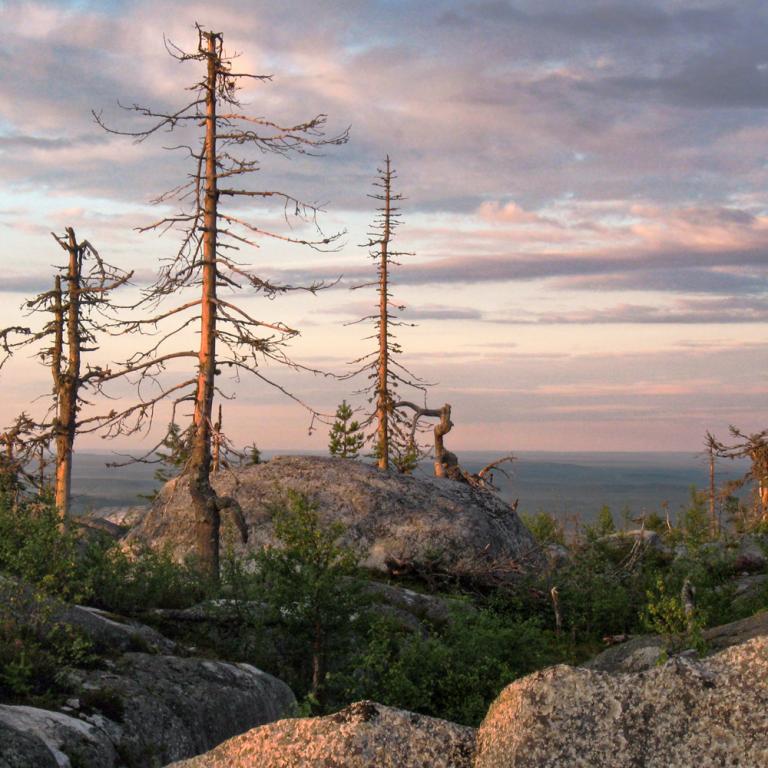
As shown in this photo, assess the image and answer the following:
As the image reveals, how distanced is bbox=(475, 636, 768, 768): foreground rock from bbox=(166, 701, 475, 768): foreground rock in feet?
0.65

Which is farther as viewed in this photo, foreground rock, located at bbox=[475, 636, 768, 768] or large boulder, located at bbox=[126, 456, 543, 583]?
large boulder, located at bbox=[126, 456, 543, 583]

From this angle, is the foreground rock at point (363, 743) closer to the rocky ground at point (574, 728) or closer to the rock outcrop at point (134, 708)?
the rocky ground at point (574, 728)

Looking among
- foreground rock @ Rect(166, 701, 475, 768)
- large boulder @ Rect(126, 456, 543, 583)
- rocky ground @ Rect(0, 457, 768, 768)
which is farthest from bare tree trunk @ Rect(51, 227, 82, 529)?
foreground rock @ Rect(166, 701, 475, 768)

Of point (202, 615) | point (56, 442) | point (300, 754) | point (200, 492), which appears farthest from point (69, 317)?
point (300, 754)

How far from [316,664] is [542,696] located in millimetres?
8136

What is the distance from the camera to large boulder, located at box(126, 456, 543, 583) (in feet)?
68.9

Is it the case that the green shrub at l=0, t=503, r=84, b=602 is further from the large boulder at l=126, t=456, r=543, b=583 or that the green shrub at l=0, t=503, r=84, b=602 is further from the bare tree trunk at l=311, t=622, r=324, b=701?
the large boulder at l=126, t=456, r=543, b=583

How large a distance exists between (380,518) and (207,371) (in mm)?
5215

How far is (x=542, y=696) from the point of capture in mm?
3932

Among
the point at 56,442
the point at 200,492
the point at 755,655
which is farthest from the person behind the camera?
the point at 56,442

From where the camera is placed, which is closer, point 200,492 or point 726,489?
point 200,492

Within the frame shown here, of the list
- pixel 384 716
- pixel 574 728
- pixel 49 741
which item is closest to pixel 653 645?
pixel 49 741

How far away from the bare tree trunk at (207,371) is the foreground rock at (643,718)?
1680 centimetres

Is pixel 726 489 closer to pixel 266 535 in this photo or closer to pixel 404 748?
pixel 266 535
